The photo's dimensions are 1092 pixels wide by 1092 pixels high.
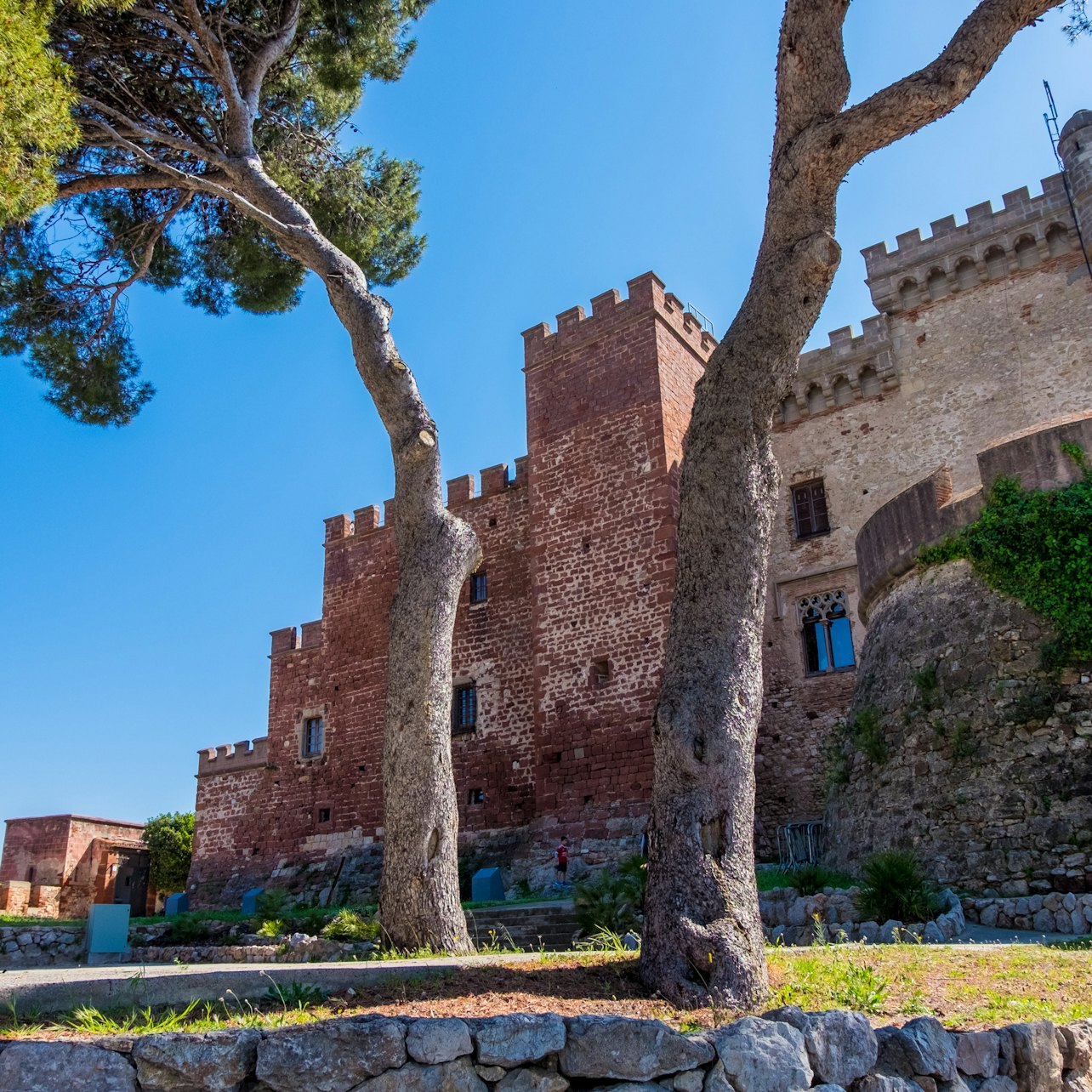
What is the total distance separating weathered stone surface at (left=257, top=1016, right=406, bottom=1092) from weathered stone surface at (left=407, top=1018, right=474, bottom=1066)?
4 centimetres

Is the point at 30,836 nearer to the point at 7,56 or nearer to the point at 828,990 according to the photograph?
the point at 7,56

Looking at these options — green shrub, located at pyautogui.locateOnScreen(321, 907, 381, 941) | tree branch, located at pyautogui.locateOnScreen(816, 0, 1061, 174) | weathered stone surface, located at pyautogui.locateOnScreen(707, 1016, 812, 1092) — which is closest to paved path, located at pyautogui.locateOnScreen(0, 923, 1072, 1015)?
weathered stone surface, located at pyautogui.locateOnScreen(707, 1016, 812, 1092)

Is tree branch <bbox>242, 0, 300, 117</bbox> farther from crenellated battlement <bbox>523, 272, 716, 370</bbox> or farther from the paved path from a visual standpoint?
the paved path

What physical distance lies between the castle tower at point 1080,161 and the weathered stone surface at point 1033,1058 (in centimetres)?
1579

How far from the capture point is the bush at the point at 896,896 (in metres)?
8.06

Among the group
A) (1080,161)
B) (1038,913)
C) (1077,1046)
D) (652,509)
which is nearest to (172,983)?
(1077,1046)

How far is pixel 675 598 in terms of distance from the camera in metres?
6.02

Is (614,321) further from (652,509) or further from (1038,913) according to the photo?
(1038,913)

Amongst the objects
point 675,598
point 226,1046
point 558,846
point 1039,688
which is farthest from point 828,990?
point 558,846

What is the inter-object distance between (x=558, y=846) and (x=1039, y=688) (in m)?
9.37

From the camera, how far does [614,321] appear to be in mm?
19750

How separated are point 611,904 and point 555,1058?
5873 millimetres

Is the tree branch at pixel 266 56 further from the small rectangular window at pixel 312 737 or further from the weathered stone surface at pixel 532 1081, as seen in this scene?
the small rectangular window at pixel 312 737

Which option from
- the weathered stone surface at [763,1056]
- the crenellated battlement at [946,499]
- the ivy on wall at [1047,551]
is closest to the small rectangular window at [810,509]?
the crenellated battlement at [946,499]
